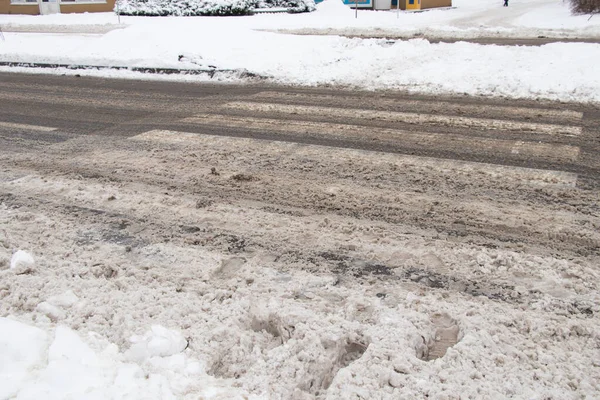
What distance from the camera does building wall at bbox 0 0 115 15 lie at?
30.0 m

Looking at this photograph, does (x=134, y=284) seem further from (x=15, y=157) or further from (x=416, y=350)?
(x=15, y=157)

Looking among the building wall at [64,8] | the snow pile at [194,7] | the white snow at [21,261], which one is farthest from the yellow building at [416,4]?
the white snow at [21,261]

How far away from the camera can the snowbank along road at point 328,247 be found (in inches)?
103

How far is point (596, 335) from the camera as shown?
275cm

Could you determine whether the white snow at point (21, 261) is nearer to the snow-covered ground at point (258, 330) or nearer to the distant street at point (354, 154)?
the snow-covered ground at point (258, 330)

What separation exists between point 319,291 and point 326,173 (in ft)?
7.25

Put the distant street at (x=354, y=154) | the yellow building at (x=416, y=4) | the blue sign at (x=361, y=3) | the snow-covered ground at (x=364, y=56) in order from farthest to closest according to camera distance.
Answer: the yellow building at (x=416, y=4)
the blue sign at (x=361, y=3)
the snow-covered ground at (x=364, y=56)
the distant street at (x=354, y=154)

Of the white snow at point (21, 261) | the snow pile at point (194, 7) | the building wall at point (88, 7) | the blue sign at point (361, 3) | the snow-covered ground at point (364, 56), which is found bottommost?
the white snow at point (21, 261)

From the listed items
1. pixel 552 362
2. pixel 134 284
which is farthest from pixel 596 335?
pixel 134 284

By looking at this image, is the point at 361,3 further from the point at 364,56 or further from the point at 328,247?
the point at 328,247

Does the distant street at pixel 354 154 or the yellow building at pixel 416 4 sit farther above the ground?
the yellow building at pixel 416 4

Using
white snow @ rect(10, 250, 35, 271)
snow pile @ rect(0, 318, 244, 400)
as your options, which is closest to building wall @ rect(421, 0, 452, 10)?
white snow @ rect(10, 250, 35, 271)

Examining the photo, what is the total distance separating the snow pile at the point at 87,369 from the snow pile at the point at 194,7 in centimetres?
2275

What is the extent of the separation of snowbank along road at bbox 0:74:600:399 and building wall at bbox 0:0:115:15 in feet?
84.1
